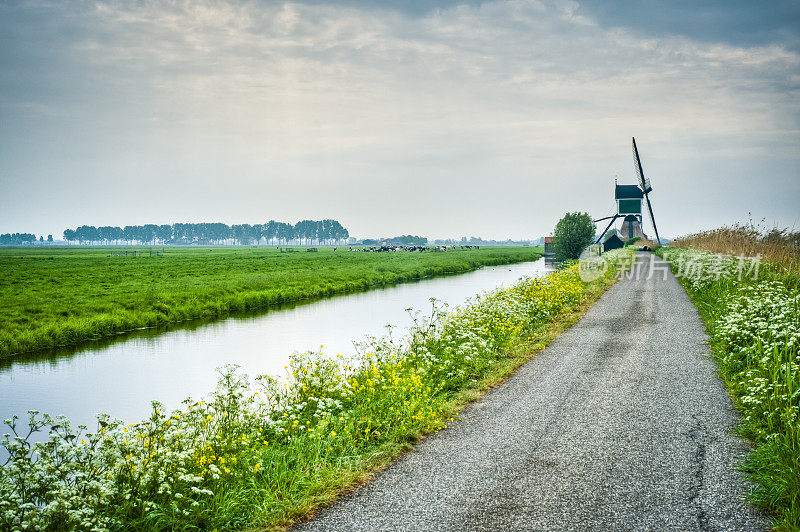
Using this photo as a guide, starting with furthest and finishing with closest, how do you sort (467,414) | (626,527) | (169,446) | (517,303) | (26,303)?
(26,303)
(517,303)
(467,414)
(169,446)
(626,527)

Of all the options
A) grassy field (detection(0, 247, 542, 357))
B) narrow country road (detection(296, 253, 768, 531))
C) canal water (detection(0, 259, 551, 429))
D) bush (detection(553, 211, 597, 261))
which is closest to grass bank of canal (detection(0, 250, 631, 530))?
narrow country road (detection(296, 253, 768, 531))

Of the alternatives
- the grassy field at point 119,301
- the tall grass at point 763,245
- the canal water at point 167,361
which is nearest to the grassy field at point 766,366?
the tall grass at point 763,245

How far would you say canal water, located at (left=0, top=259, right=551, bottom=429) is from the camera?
549 inches

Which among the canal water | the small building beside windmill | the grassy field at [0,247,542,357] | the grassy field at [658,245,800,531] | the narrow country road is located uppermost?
the small building beside windmill

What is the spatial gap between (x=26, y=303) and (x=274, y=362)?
60.4 ft

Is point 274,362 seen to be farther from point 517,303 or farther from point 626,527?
point 626,527

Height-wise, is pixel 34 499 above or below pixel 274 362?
above

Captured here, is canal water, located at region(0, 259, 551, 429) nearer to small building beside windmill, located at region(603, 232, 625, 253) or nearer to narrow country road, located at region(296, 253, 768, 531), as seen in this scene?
narrow country road, located at region(296, 253, 768, 531)

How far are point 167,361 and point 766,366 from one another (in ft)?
57.6

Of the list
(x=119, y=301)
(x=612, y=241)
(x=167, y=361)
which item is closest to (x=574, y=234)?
(x=612, y=241)

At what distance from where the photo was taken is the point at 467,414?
340 inches

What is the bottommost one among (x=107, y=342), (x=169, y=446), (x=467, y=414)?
(x=107, y=342)

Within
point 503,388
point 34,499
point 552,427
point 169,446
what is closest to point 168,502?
point 169,446

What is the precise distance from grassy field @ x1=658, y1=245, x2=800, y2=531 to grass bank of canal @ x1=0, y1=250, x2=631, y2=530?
4217mm
